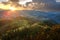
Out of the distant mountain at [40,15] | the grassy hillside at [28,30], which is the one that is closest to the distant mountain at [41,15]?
the distant mountain at [40,15]

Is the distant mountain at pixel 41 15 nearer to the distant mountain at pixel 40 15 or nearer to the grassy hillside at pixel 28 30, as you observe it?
the distant mountain at pixel 40 15

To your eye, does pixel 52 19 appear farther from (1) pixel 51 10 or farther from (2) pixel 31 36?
(2) pixel 31 36

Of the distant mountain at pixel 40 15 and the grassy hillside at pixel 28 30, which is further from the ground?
the distant mountain at pixel 40 15

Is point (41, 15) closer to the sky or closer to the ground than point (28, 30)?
closer to the sky

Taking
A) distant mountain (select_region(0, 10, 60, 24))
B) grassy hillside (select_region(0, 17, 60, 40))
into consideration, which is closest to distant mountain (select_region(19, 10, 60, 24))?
distant mountain (select_region(0, 10, 60, 24))

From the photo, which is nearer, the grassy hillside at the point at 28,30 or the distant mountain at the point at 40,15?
the grassy hillside at the point at 28,30

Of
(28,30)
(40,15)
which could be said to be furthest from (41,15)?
(28,30)

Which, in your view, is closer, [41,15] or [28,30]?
[28,30]

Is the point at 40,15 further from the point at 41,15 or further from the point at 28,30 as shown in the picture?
the point at 28,30

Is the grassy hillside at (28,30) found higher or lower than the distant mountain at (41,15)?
lower

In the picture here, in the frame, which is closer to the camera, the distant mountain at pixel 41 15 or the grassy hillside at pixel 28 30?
the grassy hillside at pixel 28 30

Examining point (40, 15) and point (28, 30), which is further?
point (40, 15)

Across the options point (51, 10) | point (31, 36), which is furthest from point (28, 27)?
point (51, 10)

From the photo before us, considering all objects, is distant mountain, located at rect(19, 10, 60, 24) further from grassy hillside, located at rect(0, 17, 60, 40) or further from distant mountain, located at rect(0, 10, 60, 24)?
grassy hillside, located at rect(0, 17, 60, 40)
